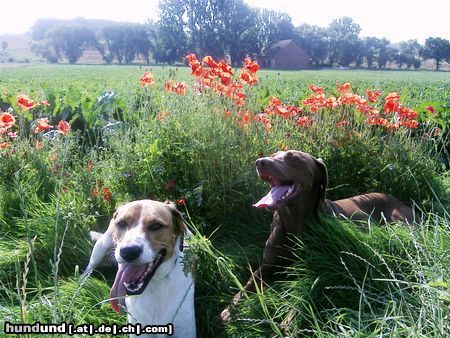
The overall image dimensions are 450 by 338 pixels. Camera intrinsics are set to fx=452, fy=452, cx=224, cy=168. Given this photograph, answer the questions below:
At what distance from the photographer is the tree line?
1495 inches

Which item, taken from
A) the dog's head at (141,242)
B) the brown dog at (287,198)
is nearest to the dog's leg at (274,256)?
the brown dog at (287,198)

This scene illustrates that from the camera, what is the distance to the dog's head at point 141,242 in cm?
273

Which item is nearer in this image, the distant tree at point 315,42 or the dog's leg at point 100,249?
the dog's leg at point 100,249

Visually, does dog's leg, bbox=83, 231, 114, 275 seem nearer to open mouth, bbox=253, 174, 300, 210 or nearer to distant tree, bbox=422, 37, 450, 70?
open mouth, bbox=253, 174, 300, 210

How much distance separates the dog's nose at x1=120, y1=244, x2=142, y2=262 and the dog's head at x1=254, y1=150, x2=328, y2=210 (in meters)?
1.22

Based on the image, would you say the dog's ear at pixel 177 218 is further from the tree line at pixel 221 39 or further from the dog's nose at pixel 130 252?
the tree line at pixel 221 39

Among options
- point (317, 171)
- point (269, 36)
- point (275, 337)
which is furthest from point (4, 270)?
point (269, 36)

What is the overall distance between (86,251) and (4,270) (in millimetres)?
711

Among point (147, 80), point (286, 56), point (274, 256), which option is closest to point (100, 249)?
point (274, 256)

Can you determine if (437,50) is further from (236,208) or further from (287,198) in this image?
(287,198)

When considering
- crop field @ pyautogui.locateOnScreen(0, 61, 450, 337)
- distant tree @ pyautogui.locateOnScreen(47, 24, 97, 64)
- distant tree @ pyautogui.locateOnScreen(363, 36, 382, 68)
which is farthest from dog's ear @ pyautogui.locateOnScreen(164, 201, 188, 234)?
distant tree @ pyautogui.locateOnScreen(47, 24, 97, 64)

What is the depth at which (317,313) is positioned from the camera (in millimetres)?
3043

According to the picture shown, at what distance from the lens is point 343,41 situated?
261 ft

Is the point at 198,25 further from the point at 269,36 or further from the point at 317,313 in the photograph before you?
the point at 317,313
